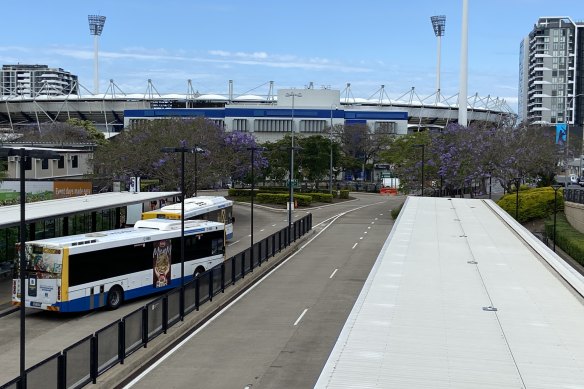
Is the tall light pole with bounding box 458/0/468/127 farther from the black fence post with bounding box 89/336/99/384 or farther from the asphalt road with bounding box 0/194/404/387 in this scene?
the black fence post with bounding box 89/336/99/384

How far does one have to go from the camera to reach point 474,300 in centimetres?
1936

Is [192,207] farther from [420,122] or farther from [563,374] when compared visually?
[420,122]

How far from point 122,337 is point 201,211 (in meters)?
24.5

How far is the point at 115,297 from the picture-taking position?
27.3 meters

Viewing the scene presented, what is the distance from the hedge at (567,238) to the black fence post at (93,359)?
30554 millimetres

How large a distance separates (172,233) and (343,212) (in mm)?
44455

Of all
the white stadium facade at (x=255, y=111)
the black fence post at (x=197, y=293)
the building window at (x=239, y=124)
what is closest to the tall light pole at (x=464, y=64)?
the white stadium facade at (x=255, y=111)

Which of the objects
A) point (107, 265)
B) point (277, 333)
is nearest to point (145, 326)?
point (277, 333)

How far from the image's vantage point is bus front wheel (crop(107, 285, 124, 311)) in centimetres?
2697

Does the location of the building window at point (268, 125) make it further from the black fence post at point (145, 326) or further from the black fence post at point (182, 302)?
the black fence post at point (145, 326)

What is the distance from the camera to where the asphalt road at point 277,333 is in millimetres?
18016

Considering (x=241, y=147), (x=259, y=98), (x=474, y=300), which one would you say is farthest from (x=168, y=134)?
(x=259, y=98)

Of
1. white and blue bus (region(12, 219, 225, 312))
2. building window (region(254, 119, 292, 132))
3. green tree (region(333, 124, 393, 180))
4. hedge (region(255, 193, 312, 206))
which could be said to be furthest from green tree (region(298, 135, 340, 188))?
white and blue bus (region(12, 219, 225, 312))

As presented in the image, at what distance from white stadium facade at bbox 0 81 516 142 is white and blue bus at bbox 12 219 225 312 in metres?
93.7
